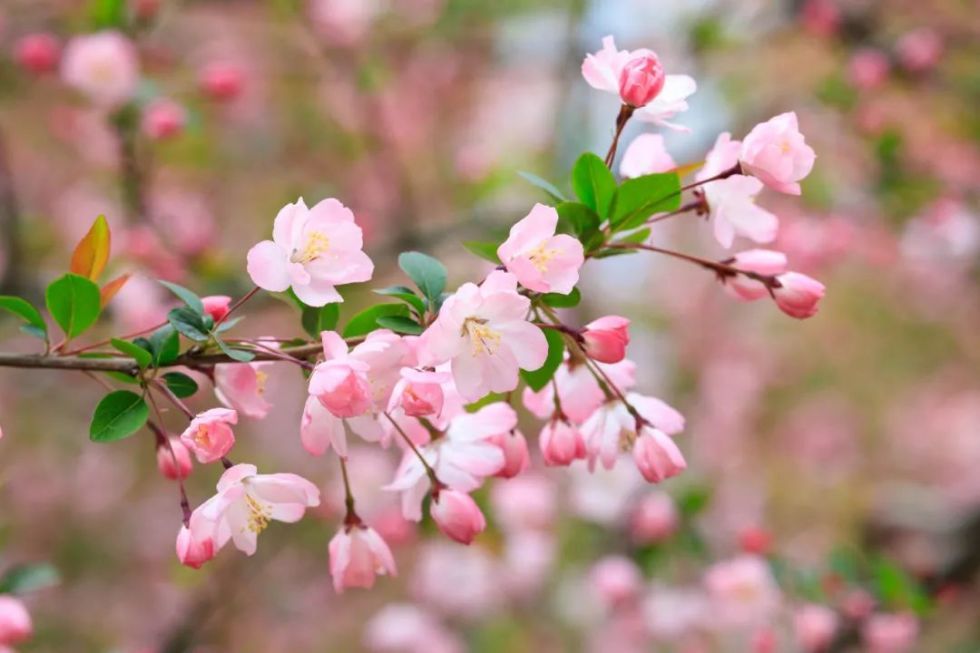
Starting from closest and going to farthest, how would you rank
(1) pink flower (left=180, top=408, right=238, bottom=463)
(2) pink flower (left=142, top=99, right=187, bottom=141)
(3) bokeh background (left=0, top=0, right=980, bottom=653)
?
(1) pink flower (left=180, top=408, right=238, bottom=463), (2) pink flower (left=142, top=99, right=187, bottom=141), (3) bokeh background (left=0, top=0, right=980, bottom=653)

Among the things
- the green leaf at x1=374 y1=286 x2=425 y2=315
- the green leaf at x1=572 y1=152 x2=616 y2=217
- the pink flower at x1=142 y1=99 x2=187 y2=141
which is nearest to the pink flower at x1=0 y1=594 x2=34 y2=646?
the green leaf at x1=374 y1=286 x2=425 y2=315

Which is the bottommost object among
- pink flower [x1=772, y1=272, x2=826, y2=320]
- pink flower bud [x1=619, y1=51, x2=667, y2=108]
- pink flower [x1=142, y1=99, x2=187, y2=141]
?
pink flower [x1=142, y1=99, x2=187, y2=141]

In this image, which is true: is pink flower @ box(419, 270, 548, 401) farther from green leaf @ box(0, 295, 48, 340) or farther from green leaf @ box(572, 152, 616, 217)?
green leaf @ box(0, 295, 48, 340)

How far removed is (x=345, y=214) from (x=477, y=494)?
93cm

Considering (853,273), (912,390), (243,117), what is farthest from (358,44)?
(912,390)

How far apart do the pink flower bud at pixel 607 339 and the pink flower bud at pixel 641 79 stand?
0.16 meters

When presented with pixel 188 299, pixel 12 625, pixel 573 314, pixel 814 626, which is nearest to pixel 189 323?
pixel 188 299

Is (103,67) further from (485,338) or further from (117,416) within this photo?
(485,338)

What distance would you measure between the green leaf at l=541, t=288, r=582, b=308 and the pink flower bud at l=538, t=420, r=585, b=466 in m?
0.09

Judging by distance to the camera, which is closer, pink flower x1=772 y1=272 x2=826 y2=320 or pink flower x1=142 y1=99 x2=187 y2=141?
pink flower x1=772 y1=272 x2=826 y2=320

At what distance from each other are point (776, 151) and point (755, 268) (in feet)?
0.27

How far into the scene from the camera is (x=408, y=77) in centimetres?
336

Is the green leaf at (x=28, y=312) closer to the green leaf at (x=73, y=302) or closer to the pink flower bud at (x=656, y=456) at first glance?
the green leaf at (x=73, y=302)

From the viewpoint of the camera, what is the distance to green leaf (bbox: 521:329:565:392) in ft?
1.99
